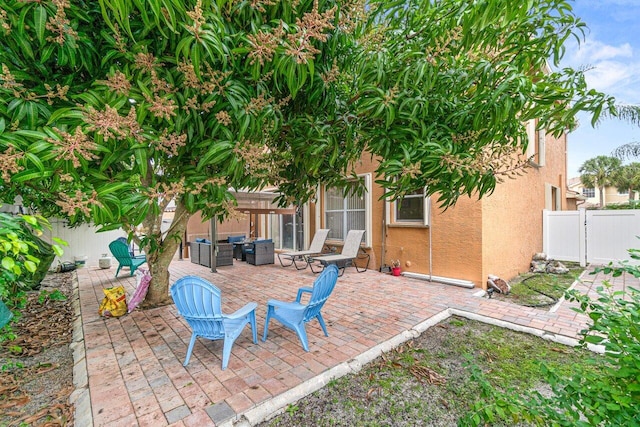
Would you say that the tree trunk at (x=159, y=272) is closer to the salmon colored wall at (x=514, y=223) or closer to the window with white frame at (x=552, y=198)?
the salmon colored wall at (x=514, y=223)

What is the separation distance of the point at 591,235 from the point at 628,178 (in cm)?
2558

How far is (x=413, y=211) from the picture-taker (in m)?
7.80

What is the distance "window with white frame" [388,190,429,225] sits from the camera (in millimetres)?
7348

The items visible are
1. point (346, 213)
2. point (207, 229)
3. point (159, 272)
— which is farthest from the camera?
point (207, 229)

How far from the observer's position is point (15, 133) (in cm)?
153

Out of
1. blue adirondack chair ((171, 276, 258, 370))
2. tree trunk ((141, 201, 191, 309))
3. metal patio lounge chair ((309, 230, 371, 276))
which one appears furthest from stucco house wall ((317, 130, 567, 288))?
blue adirondack chair ((171, 276, 258, 370))

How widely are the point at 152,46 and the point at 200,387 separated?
118 inches

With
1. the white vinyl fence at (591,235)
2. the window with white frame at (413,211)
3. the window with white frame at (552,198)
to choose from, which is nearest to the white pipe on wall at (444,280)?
the window with white frame at (413,211)

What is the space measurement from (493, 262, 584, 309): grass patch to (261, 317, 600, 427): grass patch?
5.29ft

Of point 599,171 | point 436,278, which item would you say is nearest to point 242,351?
point 436,278

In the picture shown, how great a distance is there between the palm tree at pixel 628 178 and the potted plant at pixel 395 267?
28.2 meters

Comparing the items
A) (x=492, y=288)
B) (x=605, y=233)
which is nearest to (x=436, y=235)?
(x=492, y=288)

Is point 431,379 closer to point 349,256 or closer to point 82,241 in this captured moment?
point 349,256

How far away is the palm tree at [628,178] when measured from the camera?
24156mm
